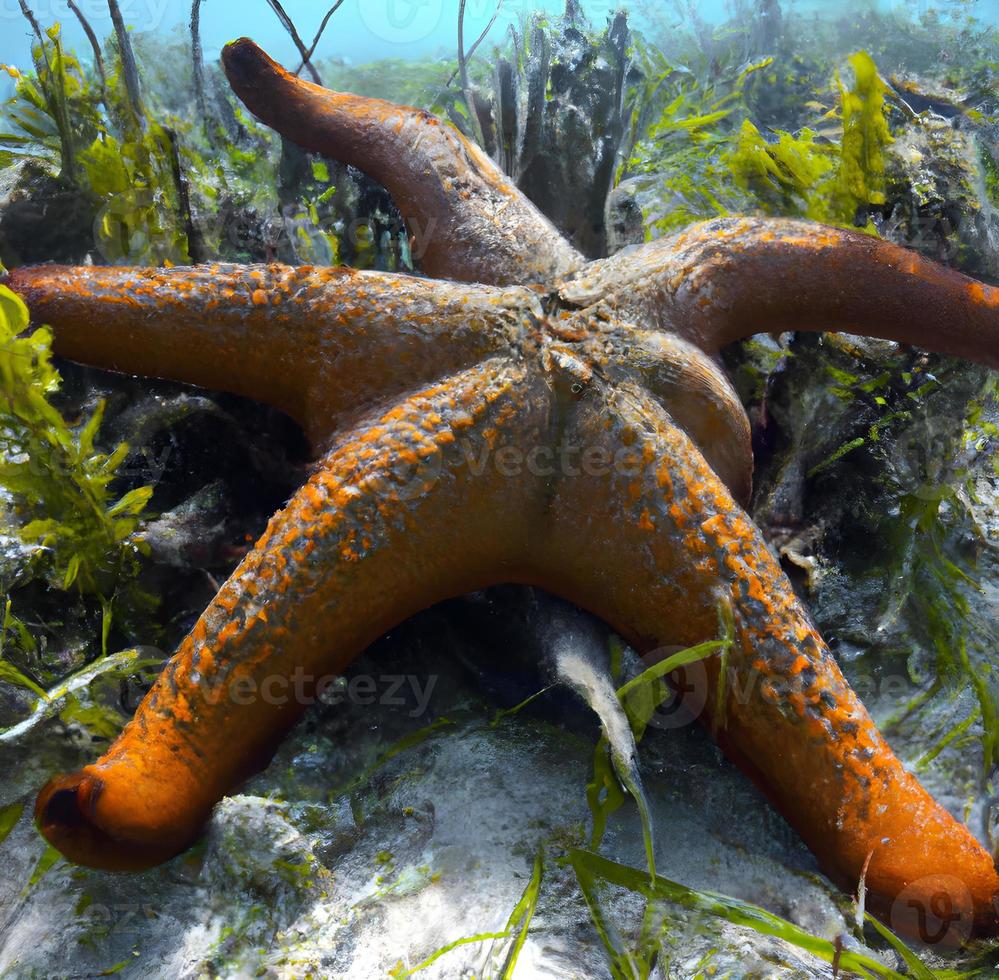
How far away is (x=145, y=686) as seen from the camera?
2340mm

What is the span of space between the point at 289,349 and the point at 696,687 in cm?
164

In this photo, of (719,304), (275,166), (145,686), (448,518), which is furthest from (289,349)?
(275,166)

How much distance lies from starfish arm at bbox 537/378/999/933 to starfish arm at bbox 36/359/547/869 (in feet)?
0.78

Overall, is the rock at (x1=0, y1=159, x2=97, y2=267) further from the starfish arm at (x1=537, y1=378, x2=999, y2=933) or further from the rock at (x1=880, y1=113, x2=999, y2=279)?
the rock at (x1=880, y1=113, x2=999, y2=279)

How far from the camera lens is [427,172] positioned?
119 inches

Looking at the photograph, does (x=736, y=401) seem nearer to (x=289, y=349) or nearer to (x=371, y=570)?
(x=371, y=570)

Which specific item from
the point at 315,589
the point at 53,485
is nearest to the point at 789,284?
the point at 315,589

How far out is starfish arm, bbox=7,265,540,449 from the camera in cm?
225

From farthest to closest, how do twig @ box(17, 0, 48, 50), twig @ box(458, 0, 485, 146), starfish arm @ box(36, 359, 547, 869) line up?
twig @ box(458, 0, 485, 146) < twig @ box(17, 0, 48, 50) < starfish arm @ box(36, 359, 547, 869)

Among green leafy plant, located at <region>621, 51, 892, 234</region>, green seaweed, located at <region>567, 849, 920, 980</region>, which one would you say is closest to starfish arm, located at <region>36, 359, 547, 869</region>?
green seaweed, located at <region>567, 849, 920, 980</region>

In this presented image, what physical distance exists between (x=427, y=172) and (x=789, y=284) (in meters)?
1.54

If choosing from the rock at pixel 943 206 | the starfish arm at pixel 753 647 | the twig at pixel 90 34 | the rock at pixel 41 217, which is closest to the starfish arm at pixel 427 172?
the twig at pixel 90 34

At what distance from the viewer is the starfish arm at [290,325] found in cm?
225

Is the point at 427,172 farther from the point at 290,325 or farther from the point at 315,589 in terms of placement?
the point at 315,589
